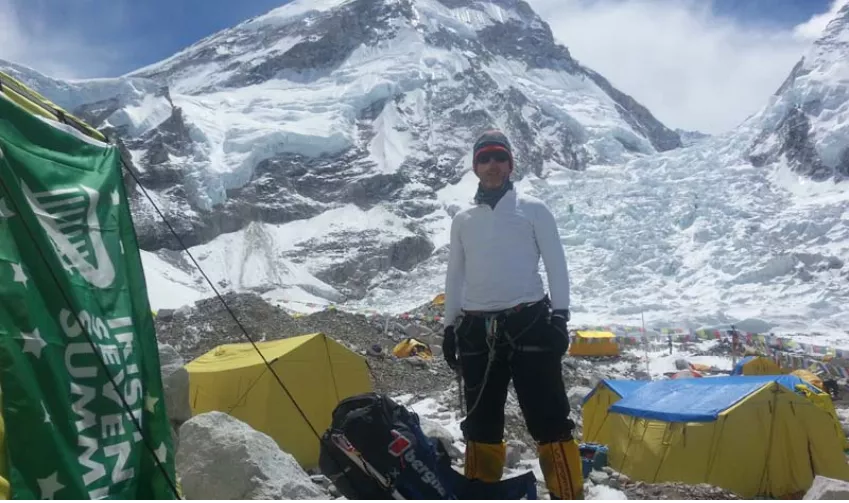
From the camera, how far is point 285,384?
28.7ft

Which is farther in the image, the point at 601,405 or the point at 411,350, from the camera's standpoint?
the point at 411,350

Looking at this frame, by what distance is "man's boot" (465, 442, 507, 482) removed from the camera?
3557 millimetres

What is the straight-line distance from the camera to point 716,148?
249 ft

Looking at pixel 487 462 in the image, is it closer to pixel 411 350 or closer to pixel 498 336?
pixel 498 336

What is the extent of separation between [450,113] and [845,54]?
5291 centimetres

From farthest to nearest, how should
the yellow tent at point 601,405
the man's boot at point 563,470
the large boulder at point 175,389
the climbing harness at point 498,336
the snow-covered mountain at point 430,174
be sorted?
the snow-covered mountain at point 430,174 → the yellow tent at point 601,405 → the large boulder at point 175,389 → the climbing harness at point 498,336 → the man's boot at point 563,470

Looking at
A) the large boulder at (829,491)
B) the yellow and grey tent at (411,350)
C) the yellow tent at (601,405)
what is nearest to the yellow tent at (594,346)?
the yellow and grey tent at (411,350)

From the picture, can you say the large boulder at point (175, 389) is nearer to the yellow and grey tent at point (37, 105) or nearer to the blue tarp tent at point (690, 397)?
the yellow and grey tent at point (37, 105)

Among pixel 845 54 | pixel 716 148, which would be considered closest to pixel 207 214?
pixel 716 148

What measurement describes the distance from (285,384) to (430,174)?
8873cm

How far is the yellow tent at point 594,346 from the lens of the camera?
97.3 feet

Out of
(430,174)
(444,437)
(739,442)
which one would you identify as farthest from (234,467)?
(430,174)

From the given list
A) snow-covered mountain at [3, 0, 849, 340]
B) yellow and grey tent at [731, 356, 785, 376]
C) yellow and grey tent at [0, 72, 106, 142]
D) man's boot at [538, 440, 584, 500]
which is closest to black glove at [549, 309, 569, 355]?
man's boot at [538, 440, 584, 500]

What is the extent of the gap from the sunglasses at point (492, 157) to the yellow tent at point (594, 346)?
26810 millimetres
